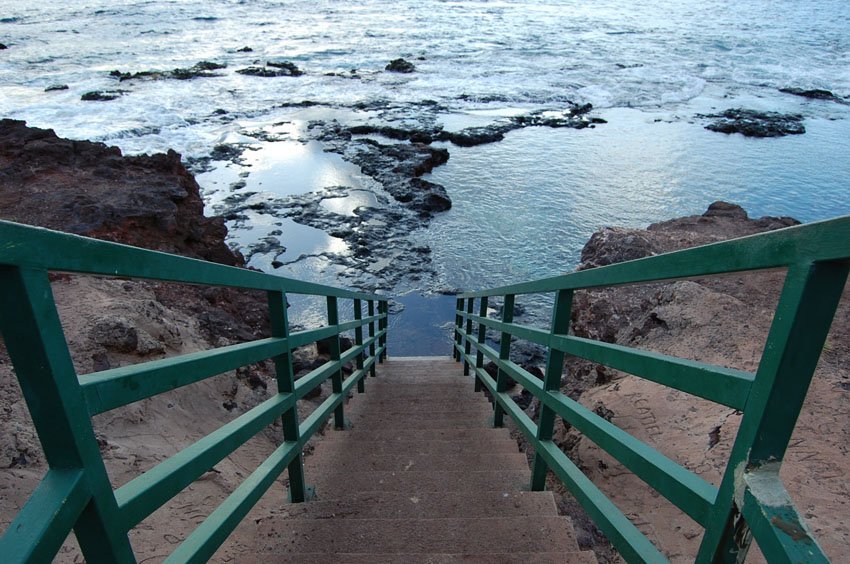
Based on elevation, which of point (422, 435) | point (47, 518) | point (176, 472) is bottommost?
point (422, 435)

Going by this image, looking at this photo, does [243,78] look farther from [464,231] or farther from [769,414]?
[769,414]

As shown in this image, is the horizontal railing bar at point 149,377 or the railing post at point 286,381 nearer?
the horizontal railing bar at point 149,377

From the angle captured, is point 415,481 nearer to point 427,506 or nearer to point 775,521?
point 427,506

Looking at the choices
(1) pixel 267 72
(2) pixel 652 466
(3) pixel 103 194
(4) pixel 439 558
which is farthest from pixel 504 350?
(1) pixel 267 72

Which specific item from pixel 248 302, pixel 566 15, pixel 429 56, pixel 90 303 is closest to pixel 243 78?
pixel 429 56

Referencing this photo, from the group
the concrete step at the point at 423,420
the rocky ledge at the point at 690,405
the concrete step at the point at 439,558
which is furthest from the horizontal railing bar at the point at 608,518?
the concrete step at the point at 423,420

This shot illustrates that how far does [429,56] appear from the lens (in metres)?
35.6

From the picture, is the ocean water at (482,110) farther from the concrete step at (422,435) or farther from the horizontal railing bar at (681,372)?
the horizontal railing bar at (681,372)

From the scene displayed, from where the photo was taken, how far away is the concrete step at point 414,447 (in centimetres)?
348

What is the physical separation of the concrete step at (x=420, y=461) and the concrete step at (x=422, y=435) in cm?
32

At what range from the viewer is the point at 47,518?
927 mm

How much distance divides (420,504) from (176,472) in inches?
59.4

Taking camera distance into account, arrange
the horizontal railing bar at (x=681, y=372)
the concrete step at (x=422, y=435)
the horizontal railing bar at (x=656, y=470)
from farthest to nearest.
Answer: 1. the concrete step at (x=422, y=435)
2. the horizontal railing bar at (x=656, y=470)
3. the horizontal railing bar at (x=681, y=372)

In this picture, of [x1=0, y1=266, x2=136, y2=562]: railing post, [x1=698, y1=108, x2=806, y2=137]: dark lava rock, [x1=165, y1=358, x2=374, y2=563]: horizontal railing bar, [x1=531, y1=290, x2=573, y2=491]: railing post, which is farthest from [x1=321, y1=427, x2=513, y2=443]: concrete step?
[x1=698, y1=108, x2=806, y2=137]: dark lava rock
